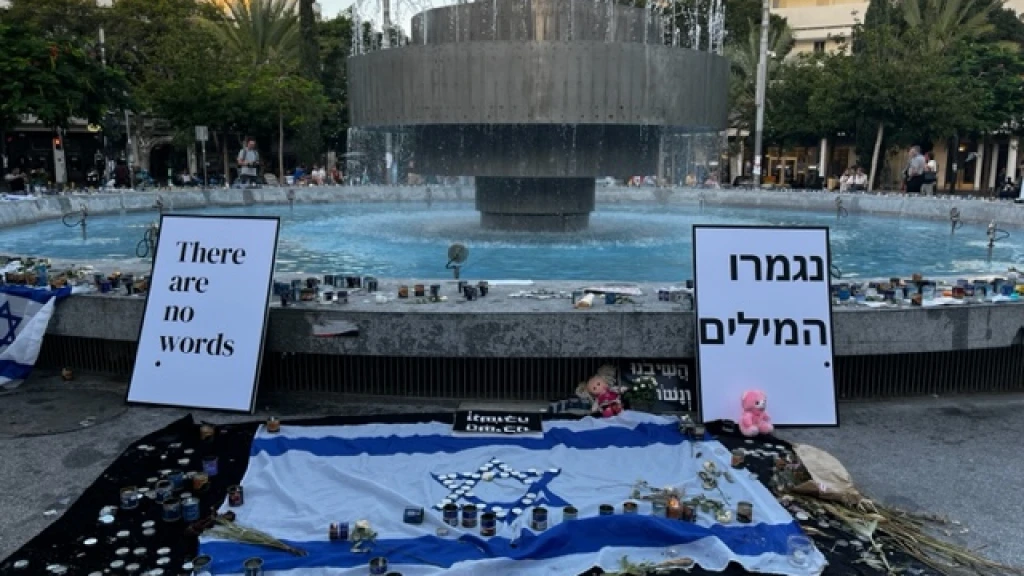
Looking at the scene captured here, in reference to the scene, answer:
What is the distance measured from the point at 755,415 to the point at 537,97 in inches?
316

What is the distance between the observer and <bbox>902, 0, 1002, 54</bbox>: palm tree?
42219 mm

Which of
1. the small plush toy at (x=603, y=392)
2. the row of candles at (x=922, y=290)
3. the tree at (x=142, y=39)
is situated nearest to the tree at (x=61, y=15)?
the tree at (x=142, y=39)

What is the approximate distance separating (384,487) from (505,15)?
11.2m

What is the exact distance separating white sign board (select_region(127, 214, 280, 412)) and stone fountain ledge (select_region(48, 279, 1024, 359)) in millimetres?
311

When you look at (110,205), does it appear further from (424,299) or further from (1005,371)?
(1005,371)

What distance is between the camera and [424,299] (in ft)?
24.6

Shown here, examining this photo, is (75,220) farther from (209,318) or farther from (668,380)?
(668,380)

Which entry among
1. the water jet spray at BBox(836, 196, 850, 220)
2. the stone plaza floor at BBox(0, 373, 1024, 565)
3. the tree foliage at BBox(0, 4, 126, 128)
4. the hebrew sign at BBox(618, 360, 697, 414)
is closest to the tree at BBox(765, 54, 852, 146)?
the water jet spray at BBox(836, 196, 850, 220)

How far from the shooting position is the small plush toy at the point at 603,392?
672cm

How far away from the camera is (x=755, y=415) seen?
21.2 ft

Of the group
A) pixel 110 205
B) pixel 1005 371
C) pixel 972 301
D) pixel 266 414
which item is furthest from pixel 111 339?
pixel 110 205

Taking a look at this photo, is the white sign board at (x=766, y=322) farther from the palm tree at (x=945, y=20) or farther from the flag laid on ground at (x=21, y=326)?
the palm tree at (x=945, y=20)

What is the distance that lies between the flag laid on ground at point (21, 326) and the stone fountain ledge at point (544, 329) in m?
0.92

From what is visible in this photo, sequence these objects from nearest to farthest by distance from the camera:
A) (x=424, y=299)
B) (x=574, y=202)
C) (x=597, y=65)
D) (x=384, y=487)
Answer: (x=384, y=487) → (x=424, y=299) → (x=597, y=65) → (x=574, y=202)
